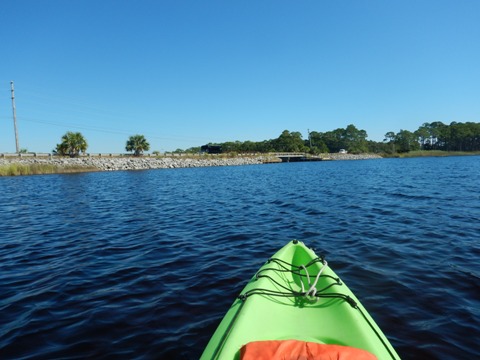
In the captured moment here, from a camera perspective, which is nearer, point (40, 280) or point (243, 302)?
point (243, 302)

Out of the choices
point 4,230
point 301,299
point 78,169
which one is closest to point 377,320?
point 301,299

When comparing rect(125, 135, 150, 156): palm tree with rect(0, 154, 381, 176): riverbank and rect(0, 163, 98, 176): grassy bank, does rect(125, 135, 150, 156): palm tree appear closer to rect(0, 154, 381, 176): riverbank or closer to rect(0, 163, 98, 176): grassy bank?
rect(0, 154, 381, 176): riverbank

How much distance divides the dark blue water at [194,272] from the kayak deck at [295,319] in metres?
0.99

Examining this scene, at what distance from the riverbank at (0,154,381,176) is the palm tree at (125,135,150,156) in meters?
6.04

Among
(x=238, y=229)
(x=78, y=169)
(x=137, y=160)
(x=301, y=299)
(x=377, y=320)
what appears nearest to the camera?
(x=301, y=299)

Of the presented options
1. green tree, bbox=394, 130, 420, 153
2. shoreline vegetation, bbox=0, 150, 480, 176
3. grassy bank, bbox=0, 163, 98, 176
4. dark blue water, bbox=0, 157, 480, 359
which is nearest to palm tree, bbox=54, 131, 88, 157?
shoreline vegetation, bbox=0, 150, 480, 176

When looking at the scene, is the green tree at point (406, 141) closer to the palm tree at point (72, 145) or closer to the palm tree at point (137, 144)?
the palm tree at point (137, 144)

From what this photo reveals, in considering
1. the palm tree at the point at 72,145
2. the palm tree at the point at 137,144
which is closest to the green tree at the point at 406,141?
the palm tree at the point at 137,144

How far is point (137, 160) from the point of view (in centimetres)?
6169

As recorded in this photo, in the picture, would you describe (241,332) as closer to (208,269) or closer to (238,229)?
(208,269)

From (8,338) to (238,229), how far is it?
7180 mm

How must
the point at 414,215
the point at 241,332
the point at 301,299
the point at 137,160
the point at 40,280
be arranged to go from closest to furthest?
the point at 241,332, the point at 301,299, the point at 40,280, the point at 414,215, the point at 137,160

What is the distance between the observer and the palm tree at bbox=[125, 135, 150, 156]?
70.6 meters

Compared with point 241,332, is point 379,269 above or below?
below
